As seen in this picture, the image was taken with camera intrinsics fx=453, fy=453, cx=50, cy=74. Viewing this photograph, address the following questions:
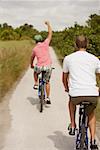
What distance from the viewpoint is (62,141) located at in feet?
26.5

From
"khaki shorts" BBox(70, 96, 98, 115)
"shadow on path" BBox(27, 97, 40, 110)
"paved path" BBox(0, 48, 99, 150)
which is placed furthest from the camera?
"shadow on path" BBox(27, 97, 40, 110)

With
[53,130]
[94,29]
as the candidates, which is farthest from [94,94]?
[94,29]

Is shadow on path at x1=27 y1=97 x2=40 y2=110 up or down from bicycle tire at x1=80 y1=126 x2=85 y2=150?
down

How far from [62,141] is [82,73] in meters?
1.94

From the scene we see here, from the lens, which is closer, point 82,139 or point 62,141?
point 82,139

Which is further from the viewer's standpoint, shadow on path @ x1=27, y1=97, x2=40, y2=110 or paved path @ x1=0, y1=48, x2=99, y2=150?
shadow on path @ x1=27, y1=97, x2=40, y2=110

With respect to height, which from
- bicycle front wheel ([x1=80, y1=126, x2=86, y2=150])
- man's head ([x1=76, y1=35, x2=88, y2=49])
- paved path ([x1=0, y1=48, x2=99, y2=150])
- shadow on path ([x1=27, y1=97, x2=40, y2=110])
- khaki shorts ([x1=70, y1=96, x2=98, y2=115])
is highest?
man's head ([x1=76, y1=35, x2=88, y2=49])

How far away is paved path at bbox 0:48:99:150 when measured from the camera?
309 inches

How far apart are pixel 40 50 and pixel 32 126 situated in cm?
270

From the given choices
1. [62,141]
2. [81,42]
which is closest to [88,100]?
[81,42]

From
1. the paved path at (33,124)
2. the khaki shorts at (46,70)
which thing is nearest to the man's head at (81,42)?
the paved path at (33,124)

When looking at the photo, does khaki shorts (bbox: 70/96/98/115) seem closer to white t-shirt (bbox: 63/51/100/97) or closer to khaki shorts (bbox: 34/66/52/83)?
white t-shirt (bbox: 63/51/100/97)

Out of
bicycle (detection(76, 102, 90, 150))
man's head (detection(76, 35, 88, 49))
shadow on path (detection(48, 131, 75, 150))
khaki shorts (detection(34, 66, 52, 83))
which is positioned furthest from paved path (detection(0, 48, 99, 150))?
man's head (detection(76, 35, 88, 49))

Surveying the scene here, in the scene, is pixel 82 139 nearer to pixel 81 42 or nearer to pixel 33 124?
pixel 81 42
